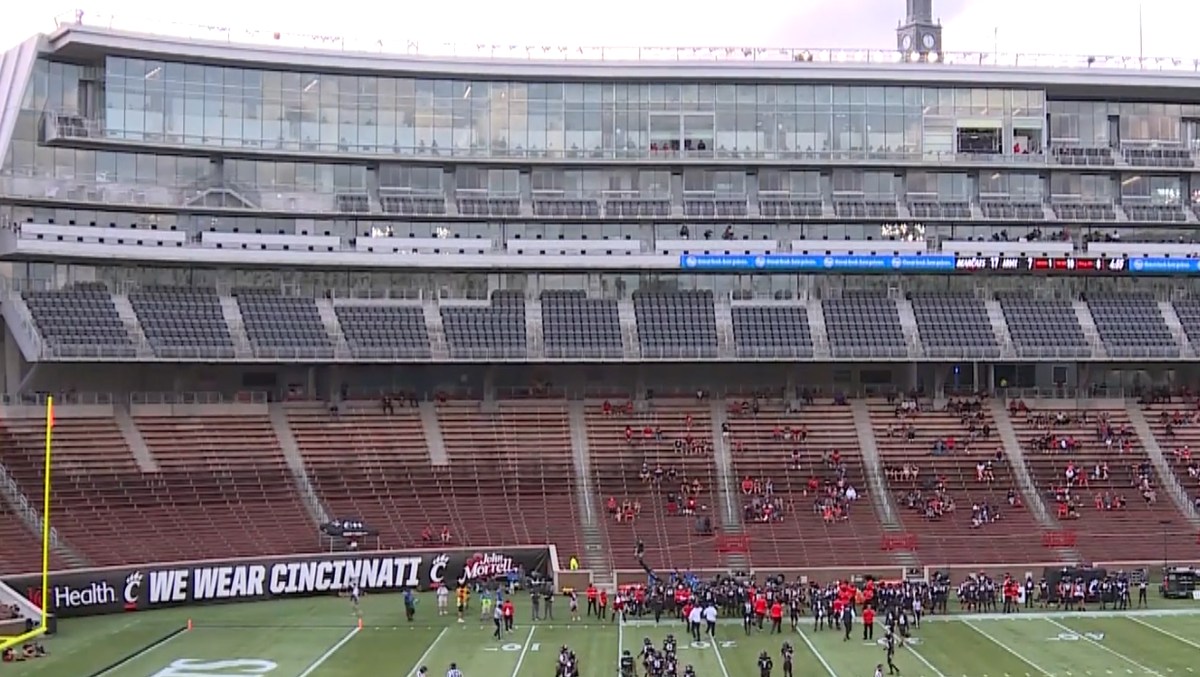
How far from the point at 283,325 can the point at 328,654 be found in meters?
22.1

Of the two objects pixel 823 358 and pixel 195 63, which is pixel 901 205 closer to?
pixel 823 358

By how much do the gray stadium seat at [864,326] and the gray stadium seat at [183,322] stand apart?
22863mm

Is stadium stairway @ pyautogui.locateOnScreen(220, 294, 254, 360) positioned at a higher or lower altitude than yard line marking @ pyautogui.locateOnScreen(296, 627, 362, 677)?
higher

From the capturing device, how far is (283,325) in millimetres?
54094

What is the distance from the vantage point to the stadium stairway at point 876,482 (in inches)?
1852

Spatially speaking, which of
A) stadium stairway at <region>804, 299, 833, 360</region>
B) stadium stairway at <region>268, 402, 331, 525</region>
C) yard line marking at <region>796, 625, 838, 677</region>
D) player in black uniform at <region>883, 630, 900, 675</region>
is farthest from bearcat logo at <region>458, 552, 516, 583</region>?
stadium stairway at <region>804, 299, 833, 360</region>

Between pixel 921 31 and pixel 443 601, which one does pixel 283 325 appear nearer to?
pixel 443 601

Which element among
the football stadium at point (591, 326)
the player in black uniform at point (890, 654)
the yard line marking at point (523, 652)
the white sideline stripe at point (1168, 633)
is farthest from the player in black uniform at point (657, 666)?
the white sideline stripe at point (1168, 633)

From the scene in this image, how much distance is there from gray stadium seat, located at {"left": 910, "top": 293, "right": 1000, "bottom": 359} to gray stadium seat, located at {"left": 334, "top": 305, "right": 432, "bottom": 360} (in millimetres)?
19321

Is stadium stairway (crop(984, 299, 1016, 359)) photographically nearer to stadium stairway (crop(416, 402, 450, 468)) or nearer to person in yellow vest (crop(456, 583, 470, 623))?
stadium stairway (crop(416, 402, 450, 468))

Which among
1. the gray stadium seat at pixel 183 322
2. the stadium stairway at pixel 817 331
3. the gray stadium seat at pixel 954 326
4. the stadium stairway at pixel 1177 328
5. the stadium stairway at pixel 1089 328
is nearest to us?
the gray stadium seat at pixel 183 322

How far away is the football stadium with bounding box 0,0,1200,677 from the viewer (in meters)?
45.5

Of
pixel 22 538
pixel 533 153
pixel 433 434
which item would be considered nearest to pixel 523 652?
pixel 22 538

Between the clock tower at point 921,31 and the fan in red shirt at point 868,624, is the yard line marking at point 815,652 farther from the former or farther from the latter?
the clock tower at point 921,31
